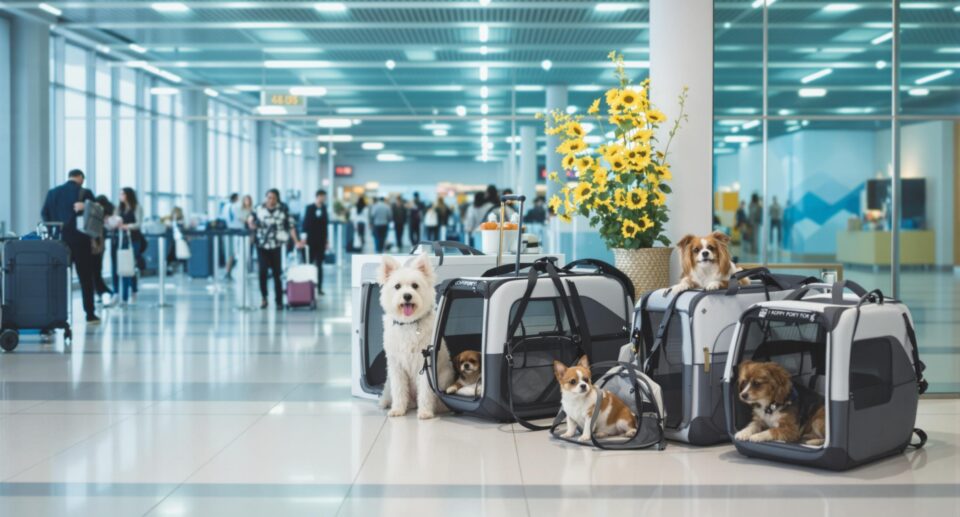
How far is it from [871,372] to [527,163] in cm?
1450

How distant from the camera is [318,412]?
5.30 meters

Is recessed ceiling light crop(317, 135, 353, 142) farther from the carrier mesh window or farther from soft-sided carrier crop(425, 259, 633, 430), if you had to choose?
the carrier mesh window

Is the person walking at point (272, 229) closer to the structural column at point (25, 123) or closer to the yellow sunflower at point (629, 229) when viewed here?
the structural column at point (25, 123)

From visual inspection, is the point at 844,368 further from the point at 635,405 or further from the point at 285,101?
the point at 285,101

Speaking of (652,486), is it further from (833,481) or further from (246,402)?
(246,402)

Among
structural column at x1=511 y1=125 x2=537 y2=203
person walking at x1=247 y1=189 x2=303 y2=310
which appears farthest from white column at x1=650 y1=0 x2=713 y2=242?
structural column at x1=511 y1=125 x2=537 y2=203

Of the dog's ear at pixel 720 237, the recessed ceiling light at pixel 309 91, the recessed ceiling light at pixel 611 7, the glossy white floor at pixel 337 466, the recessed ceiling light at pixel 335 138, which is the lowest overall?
the glossy white floor at pixel 337 466

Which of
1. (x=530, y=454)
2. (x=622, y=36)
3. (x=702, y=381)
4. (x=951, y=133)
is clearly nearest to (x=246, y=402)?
(x=530, y=454)

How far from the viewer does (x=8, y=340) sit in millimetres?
7934

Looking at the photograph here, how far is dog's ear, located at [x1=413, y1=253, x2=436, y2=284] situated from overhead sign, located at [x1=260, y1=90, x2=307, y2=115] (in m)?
12.8

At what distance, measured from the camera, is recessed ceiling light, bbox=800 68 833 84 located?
25.3 ft

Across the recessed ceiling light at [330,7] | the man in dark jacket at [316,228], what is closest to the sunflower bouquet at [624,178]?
the recessed ceiling light at [330,7]

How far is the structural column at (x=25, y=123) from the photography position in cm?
1428

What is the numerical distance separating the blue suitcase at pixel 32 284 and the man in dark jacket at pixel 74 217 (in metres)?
1.88
